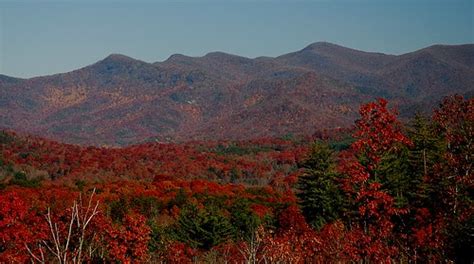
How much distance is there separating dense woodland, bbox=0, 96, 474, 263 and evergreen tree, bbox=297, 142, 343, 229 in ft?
0.28

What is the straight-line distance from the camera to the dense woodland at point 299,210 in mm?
15617

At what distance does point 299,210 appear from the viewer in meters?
53.8

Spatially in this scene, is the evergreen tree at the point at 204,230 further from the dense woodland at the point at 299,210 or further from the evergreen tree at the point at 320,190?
the evergreen tree at the point at 320,190

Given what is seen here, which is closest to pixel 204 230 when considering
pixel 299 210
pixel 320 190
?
pixel 299 210

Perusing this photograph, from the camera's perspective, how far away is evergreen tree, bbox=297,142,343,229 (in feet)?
143

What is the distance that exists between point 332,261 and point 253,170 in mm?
114123

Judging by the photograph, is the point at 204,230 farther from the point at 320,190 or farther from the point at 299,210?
the point at 320,190

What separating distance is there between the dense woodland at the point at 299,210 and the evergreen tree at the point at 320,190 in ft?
0.28

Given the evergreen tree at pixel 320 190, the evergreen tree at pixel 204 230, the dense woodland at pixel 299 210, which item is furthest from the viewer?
the evergreen tree at pixel 204 230


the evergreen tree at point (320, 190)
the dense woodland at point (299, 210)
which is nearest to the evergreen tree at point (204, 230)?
the dense woodland at point (299, 210)

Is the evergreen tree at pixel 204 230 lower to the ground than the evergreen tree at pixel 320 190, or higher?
lower

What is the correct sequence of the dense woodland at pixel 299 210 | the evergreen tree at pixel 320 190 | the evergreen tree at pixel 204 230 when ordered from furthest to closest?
the evergreen tree at pixel 204 230
the evergreen tree at pixel 320 190
the dense woodland at pixel 299 210

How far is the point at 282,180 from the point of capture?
12069 centimetres

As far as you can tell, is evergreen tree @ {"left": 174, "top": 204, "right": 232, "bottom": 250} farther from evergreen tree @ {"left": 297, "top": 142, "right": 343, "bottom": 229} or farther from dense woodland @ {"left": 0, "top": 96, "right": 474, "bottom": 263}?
evergreen tree @ {"left": 297, "top": 142, "right": 343, "bottom": 229}
